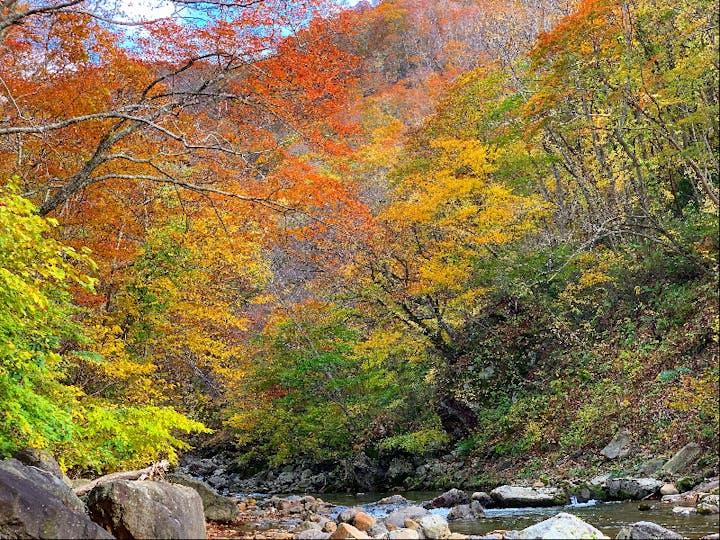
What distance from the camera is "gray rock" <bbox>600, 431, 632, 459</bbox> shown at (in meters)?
11.2

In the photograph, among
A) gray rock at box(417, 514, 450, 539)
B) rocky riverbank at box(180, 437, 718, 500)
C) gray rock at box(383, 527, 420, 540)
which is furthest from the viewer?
rocky riverbank at box(180, 437, 718, 500)

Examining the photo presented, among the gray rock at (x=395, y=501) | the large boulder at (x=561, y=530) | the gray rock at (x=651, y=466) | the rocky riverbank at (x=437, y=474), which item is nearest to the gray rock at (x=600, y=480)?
the rocky riverbank at (x=437, y=474)

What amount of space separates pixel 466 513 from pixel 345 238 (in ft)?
17.5

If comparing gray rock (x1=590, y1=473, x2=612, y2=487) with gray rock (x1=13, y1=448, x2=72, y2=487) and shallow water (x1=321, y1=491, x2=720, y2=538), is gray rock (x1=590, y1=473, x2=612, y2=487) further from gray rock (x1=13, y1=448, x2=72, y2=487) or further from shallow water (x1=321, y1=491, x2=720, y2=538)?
gray rock (x1=13, y1=448, x2=72, y2=487)

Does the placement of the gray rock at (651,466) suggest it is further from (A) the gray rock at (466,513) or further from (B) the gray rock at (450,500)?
(B) the gray rock at (450,500)

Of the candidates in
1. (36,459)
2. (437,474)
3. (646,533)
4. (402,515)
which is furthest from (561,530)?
(437,474)

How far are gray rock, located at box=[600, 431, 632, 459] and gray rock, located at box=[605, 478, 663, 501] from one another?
1.36 m

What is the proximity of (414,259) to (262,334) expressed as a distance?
5.79m

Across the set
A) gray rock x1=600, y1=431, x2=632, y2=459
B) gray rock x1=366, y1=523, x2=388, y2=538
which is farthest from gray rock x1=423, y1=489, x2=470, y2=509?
gray rock x1=366, y1=523, x2=388, y2=538

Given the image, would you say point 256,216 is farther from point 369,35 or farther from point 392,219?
point 369,35

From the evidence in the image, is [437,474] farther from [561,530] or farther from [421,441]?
[561,530]

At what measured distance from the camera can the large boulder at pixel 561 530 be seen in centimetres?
564

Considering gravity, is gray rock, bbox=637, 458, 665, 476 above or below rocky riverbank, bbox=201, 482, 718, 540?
below

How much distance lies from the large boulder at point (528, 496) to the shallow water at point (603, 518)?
22 centimetres
